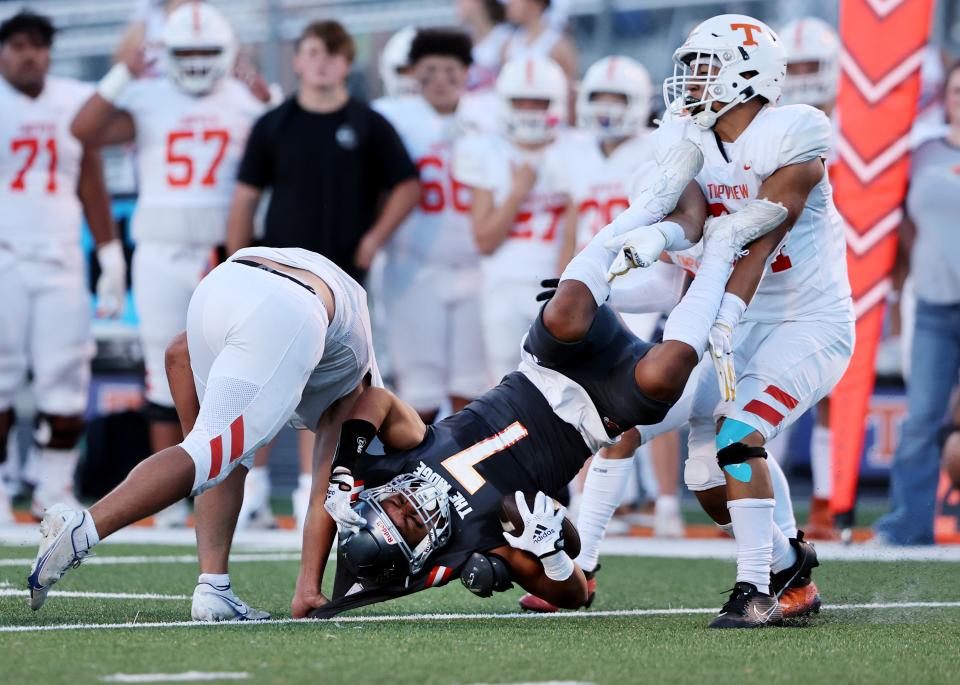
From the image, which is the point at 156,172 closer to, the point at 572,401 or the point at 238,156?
the point at 238,156

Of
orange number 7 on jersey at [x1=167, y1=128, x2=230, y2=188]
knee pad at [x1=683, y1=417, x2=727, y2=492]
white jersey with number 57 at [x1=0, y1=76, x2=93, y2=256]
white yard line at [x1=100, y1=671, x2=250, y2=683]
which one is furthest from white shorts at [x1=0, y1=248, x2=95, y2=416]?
white yard line at [x1=100, y1=671, x2=250, y2=683]

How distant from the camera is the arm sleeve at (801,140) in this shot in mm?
4566

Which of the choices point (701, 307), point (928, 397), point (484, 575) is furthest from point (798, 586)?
point (928, 397)

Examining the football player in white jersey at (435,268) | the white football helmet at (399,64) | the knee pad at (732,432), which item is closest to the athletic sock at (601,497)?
the knee pad at (732,432)

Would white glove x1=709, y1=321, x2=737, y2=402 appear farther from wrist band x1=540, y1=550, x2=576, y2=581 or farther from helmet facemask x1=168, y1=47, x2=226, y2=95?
helmet facemask x1=168, y1=47, x2=226, y2=95

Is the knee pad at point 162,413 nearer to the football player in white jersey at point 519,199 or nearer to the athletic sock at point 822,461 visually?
→ the football player in white jersey at point 519,199

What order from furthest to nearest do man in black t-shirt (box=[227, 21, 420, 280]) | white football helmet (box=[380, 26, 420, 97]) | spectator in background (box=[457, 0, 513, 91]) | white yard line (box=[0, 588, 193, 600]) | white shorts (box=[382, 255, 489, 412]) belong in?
1. spectator in background (box=[457, 0, 513, 91])
2. white football helmet (box=[380, 26, 420, 97])
3. white shorts (box=[382, 255, 489, 412])
4. man in black t-shirt (box=[227, 21, 420, 280])
5. white yard line (box=[0, 588, 193, 600])

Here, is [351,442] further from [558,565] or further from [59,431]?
[59,431]

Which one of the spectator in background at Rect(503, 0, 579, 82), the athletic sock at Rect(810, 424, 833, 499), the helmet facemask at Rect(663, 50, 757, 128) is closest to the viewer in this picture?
the helmet facemask at Rect(663, 50, 757, 128)

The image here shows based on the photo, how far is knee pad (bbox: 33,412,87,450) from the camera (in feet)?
25.7

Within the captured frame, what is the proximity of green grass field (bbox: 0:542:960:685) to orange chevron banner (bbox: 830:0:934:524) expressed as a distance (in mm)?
1744

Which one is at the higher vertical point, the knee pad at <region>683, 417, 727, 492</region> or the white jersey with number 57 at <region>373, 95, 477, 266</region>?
the white jersey with number 57 at <region>373, 95, 477, 266</region>

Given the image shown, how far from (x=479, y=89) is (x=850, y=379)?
301 cm

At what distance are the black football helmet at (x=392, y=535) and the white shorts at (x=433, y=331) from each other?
353 centimetres
